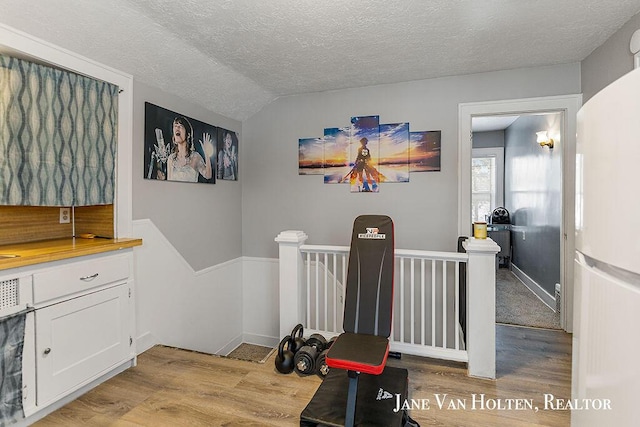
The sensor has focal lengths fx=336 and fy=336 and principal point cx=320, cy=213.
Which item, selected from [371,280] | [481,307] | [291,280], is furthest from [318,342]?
[481,307]

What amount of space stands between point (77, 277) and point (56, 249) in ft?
0.72

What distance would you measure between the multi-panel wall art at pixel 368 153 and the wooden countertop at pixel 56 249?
2.18 metres

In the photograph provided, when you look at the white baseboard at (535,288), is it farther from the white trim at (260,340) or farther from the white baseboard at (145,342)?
the white baseboard at (145,342)

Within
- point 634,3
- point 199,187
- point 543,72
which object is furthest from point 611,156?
point 199,187

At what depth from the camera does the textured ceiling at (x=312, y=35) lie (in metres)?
2.19

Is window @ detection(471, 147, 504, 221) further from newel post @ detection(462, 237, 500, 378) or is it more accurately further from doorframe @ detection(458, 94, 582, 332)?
newel post @ detection(462, 237, 500, 378)

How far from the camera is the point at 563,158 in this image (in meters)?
3.37

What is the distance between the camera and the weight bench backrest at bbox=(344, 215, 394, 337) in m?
2.30

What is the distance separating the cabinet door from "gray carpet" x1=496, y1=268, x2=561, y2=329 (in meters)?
3.75

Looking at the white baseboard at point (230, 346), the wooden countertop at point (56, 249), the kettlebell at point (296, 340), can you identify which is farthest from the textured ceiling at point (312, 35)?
the white baseboard at point (230, 346)

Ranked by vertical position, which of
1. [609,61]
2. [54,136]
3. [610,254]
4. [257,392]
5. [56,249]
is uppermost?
[609,61]

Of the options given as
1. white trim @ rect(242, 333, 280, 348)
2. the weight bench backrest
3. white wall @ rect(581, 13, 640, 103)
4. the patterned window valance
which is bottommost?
white trim @ rect(242, 333, 280, 348)

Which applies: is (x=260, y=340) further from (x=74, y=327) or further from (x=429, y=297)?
(x=74, y=327)

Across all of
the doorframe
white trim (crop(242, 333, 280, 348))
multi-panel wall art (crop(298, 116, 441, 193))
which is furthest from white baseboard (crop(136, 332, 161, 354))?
the doorframe
